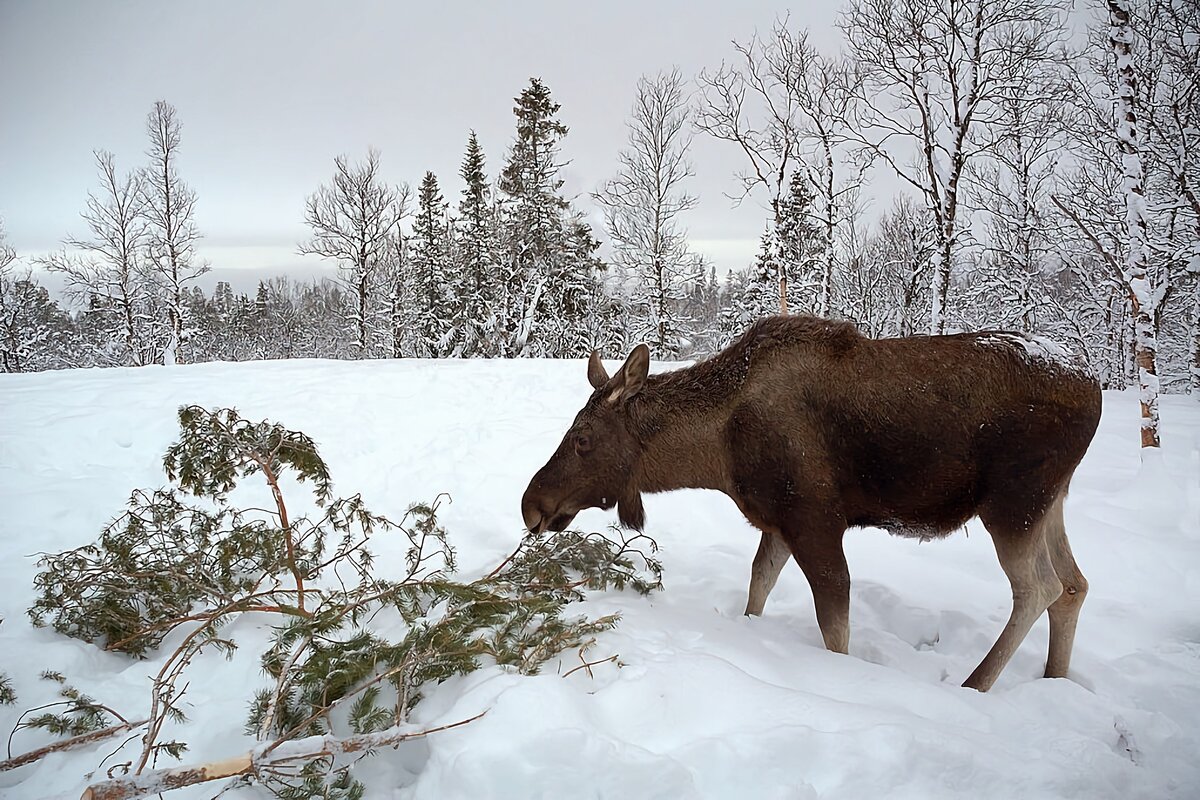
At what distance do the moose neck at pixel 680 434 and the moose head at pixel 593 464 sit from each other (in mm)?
90

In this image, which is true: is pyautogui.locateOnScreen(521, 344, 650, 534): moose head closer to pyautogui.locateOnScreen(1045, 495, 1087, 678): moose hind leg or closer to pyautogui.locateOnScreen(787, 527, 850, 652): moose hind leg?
pyautogui.locateOnScreen(787, 527, 850, 652): moose hind leg

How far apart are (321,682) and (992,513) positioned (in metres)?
3.71

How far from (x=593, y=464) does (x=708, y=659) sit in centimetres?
165

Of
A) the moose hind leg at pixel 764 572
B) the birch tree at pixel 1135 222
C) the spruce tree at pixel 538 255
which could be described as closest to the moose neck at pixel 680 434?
the moose hind leg at pixel 764 572

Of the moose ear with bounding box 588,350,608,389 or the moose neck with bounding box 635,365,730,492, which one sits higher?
the moose ear with bounding box 588,350,608,389

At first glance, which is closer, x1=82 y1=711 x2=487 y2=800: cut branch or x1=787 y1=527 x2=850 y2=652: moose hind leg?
x1=82 y1=711 x2=487 y2=800: cut branch

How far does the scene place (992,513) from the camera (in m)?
3.58

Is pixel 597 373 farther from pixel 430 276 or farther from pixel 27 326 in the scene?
pixel 27 326

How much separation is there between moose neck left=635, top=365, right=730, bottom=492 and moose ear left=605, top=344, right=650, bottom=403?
4.0 inches

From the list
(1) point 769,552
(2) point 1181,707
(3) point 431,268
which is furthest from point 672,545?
(3) point 431,268

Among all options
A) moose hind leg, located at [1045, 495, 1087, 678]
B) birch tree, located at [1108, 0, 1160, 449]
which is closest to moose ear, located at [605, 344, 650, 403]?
moose hind leg, located at [1045, 495, 1087, 678]

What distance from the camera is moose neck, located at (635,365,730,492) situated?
416 cm

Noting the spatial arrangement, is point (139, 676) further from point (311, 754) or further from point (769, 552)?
point (769, 552)

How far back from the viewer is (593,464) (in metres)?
4.35
